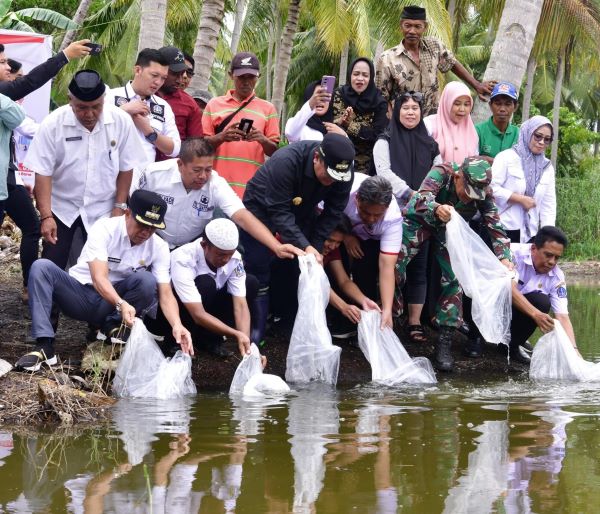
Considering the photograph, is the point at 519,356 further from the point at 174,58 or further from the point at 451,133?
the point at 174,58

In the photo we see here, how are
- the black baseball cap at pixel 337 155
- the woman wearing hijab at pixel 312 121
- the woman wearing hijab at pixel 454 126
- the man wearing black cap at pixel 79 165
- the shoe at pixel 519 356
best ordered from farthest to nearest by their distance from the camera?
the shoe at pixel 519 356
the woman wearing hijab at pixel 454 126
the woman wearing hijab at pixel 312 121
the man wearing black cap at pixel 79 165
the black baseball cap at pixel 337 155

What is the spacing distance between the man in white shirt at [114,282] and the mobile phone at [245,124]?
1.12 m

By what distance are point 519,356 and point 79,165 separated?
3.81 meters

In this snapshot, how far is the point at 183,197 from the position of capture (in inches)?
265

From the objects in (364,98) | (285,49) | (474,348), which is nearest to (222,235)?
(364,98)

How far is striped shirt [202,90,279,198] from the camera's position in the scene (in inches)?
298

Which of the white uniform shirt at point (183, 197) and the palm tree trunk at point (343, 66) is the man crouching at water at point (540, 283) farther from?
the palm tree trunk at point (343, 66)

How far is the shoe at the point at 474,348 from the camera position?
25.9 feet

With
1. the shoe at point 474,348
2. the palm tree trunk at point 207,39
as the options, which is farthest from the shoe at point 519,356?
the palm tree trunk at point 207,39

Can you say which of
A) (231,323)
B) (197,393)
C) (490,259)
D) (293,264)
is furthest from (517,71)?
(197,393)

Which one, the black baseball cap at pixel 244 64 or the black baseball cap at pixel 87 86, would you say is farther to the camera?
the black baseball cap at pixel 244 64

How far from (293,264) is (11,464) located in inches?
130

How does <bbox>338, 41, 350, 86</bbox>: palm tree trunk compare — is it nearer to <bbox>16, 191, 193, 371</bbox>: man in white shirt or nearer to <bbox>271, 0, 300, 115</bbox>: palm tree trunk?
<bbox>271, 0, 300, 115</bbox>: palm tree trunk

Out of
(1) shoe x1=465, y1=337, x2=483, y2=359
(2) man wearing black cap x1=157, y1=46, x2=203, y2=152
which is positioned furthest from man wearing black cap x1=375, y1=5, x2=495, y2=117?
(1) shoe x1=465, y1=337, x2=483, y2=359
